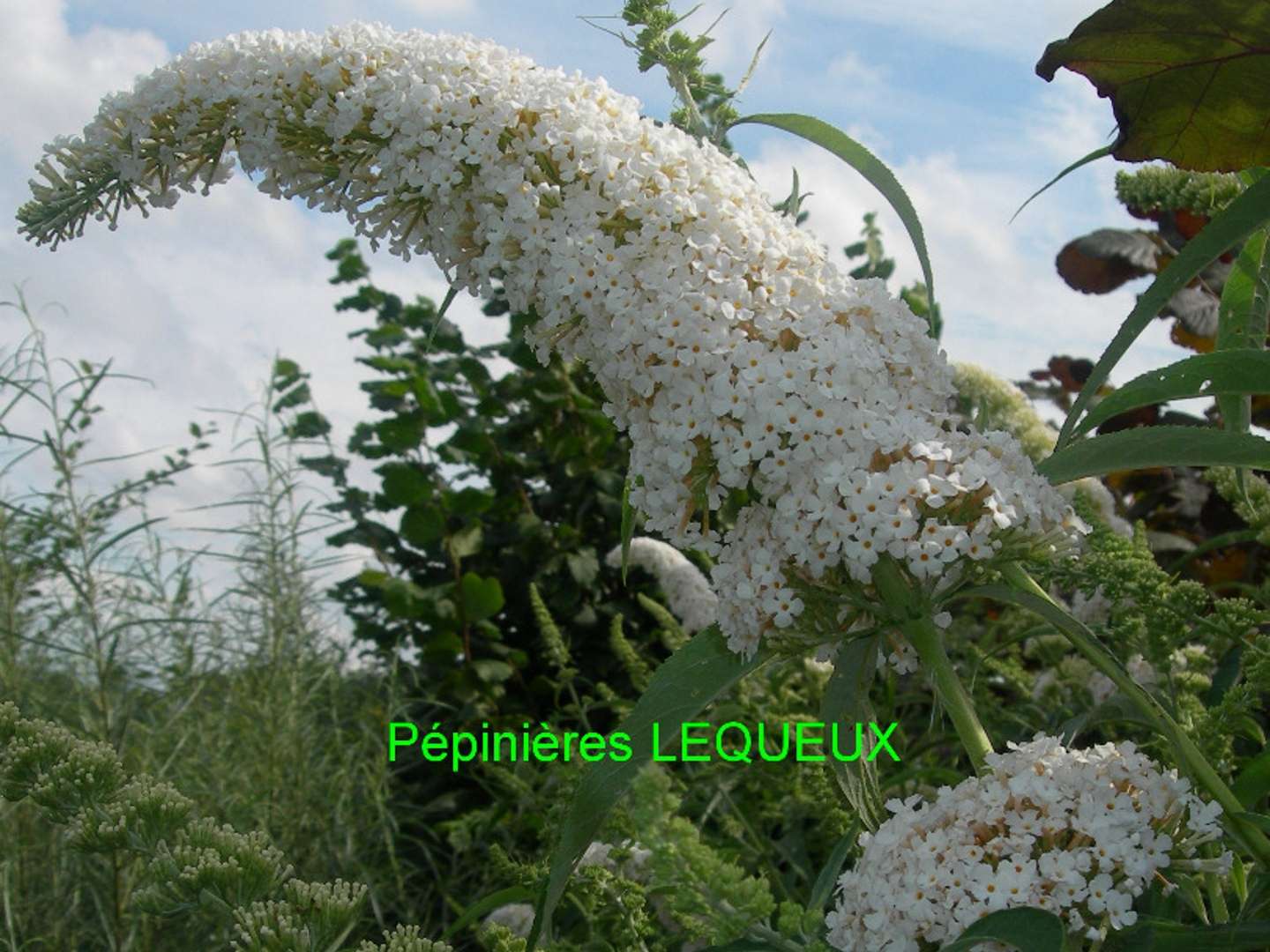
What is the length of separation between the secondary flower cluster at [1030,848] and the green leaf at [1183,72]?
0.48 metres

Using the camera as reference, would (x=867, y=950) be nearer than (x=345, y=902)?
Yes

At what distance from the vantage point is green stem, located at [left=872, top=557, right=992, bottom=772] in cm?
94

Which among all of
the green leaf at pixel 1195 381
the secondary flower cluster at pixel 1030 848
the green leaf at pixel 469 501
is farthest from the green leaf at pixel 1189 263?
the green leaf at pixel 469 501

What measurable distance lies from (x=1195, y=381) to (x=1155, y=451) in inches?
2.6

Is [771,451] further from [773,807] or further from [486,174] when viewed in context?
[773,807]

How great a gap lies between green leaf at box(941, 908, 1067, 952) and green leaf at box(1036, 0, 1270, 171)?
0.60 meters

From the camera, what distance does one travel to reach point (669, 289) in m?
0.99

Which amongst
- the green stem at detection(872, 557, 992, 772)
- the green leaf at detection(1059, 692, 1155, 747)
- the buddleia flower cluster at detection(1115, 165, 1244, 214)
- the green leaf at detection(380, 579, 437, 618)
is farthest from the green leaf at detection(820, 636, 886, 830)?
the green leaf at detection(380, 579, 437, 618)

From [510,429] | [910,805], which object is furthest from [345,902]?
[510,429]

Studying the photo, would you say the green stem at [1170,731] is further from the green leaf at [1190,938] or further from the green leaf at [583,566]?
the green leaf at [583,566]

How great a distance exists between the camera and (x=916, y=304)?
403cm

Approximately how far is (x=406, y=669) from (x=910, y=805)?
2.75 metres

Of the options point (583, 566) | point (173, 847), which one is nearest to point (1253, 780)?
point (173, 847)

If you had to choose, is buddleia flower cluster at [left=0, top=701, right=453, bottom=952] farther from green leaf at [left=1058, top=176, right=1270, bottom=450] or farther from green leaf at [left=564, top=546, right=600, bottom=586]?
green leaf at [left=564, top=546, right=600, bottom=586]
